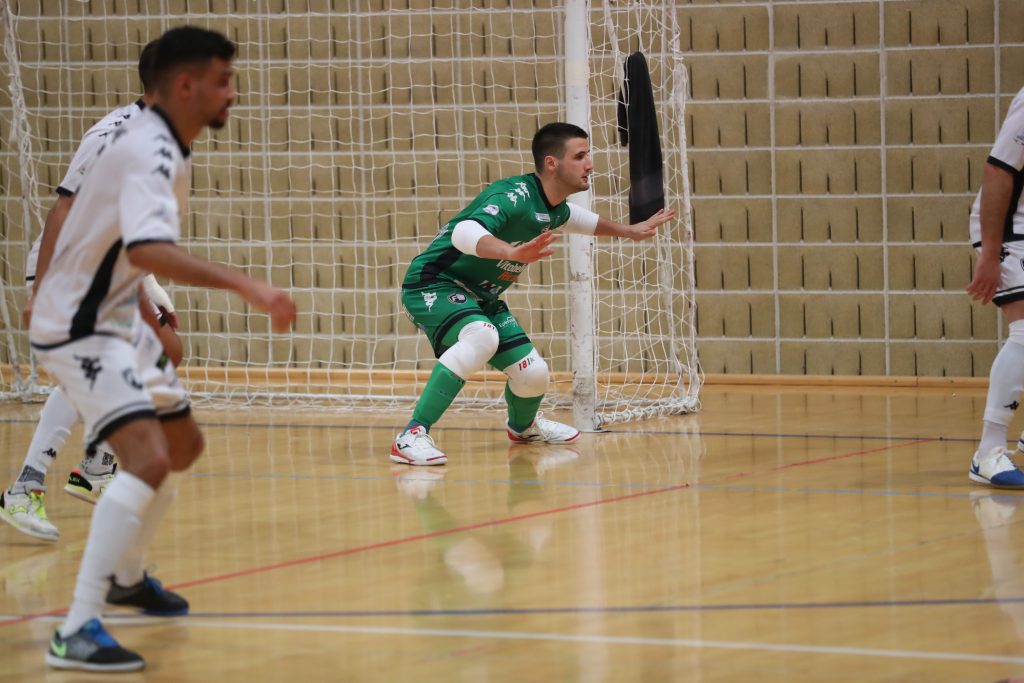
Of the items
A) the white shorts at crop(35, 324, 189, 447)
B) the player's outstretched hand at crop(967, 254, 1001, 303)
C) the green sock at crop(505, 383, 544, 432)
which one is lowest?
the green sock at crop(505, 383, 544, 432)

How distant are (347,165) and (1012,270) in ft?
18.4

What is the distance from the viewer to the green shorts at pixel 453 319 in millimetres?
6520

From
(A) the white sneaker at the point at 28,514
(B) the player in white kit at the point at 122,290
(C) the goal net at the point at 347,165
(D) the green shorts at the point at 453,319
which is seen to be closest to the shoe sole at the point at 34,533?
(A) the white sneaker at the point at 28,514

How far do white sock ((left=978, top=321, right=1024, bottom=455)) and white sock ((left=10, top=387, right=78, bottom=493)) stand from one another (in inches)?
127

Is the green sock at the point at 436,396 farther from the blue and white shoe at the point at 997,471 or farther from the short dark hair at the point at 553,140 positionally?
the blue and white shoe at the point at 997,471

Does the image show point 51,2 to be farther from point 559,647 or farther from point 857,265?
point 559,647

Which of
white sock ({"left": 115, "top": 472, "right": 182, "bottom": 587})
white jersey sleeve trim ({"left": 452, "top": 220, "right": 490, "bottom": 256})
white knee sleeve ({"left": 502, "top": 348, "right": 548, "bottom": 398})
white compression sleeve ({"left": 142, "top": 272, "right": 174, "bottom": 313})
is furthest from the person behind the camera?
white knee sleeve ({"left": 502, "top": 348, "right": 548, "bottom": 398})

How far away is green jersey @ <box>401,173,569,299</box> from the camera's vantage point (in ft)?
21.1

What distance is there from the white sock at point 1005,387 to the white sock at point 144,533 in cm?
311

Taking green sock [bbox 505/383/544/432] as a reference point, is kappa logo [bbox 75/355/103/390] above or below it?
above

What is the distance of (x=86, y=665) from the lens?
3131 millimetres

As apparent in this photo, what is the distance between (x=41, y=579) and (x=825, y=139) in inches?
251

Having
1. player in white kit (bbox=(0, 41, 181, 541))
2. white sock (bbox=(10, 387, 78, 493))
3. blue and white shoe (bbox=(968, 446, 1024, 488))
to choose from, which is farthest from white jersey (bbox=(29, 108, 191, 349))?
blue and white shoe (bbox=(968, 446, 1024, 488))

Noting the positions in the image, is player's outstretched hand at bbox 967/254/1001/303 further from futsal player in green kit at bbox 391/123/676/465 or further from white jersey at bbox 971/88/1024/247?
futsal player in green kit at bbox 391/123/676/465
